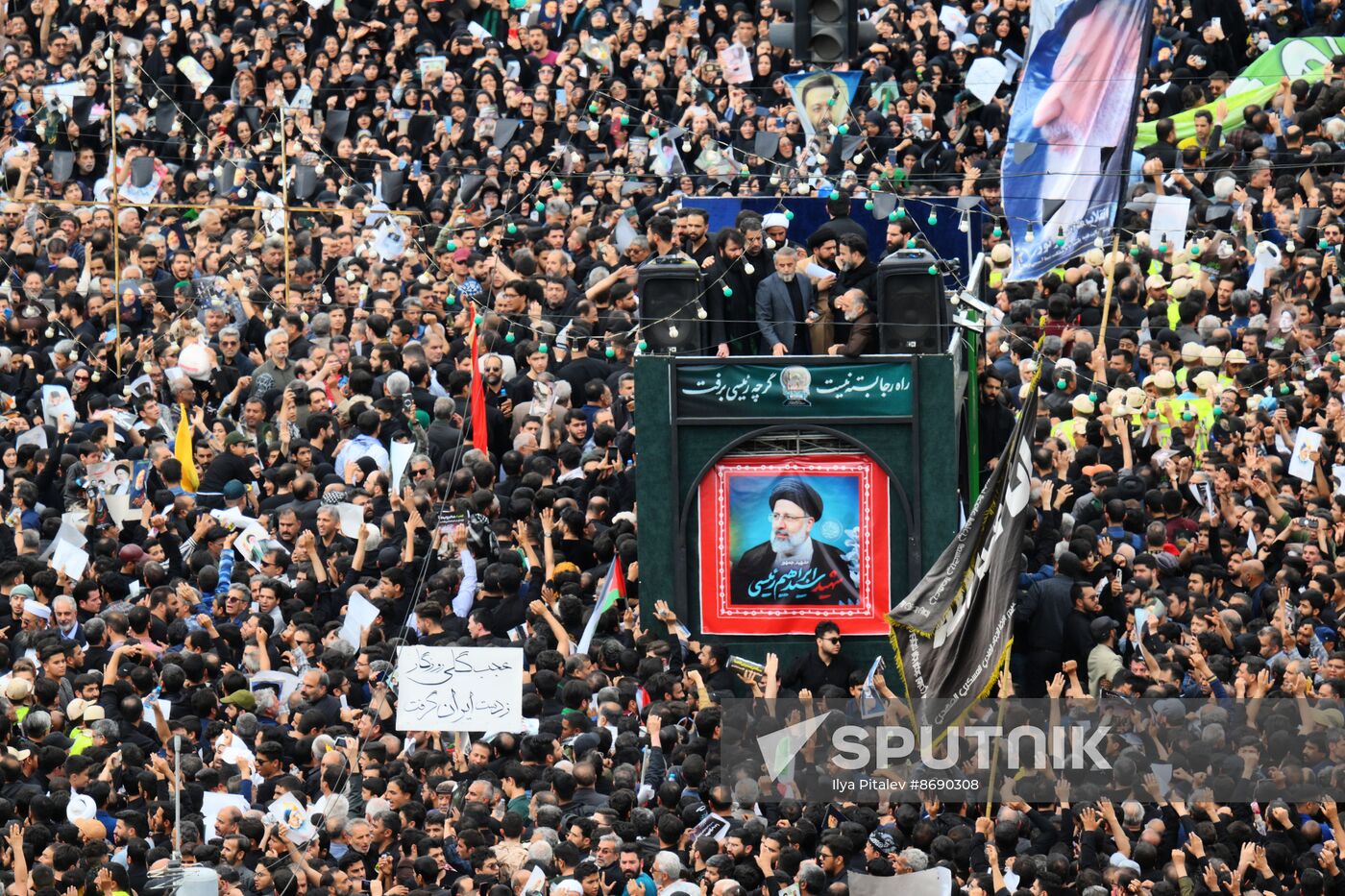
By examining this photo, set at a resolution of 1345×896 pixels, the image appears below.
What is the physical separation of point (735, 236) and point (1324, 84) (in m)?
7.56

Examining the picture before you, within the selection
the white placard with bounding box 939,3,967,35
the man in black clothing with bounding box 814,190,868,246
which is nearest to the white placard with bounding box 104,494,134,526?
the man in black clothing with bounding box 814,190,868,246

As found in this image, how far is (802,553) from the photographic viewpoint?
22.7 m

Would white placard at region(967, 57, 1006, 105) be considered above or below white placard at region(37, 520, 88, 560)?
above

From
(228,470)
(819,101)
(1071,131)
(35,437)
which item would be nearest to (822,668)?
(1071,131)

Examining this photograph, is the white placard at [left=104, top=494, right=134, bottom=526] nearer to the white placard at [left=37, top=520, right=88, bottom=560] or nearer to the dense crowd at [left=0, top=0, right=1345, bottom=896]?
the dense crowd at [left=0, top=0, right=1345, bottom=896]

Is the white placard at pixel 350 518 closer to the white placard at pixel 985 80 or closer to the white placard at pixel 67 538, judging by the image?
the white placard at pixel 67 538

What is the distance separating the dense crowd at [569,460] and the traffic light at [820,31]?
154 inches

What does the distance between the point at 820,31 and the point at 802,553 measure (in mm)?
4980

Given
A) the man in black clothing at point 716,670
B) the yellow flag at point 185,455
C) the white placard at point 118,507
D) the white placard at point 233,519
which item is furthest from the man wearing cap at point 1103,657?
the white placard at point 118,507

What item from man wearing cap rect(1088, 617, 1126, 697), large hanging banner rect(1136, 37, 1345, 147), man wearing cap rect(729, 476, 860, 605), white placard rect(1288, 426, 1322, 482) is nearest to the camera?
man wearing cap rect(1088, 617, 1126, 697)

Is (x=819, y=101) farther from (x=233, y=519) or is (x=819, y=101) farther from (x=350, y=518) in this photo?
(x=233, y=519)

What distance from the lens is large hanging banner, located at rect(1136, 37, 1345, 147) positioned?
29641 millimetres

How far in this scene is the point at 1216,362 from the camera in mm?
24391

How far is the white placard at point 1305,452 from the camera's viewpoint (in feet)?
75.0
